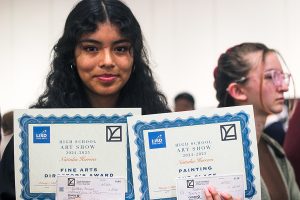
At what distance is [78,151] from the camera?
1247 mm

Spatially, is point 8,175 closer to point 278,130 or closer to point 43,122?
point 43,122

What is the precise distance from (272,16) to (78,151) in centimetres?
286

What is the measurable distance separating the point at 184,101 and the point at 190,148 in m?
2.62

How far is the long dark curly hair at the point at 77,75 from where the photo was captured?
138 centimetres

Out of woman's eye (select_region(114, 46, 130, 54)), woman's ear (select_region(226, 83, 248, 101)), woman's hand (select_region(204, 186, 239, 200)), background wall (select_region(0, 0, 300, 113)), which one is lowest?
woman's hand (select_region(204, 186, 239, 200))

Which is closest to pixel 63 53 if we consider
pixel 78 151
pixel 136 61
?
pixel 136 61

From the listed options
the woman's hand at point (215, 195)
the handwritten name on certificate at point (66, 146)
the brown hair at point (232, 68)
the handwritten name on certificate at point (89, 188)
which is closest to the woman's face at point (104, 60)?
the handwritten name on certificate at point (66, 146)

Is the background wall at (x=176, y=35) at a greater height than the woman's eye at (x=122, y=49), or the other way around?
the background wall at (x=176, y=35)

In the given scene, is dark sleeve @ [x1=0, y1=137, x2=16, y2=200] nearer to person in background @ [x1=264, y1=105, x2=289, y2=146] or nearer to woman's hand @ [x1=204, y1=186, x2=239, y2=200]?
woman's hand @ [x1=204, y1=186, x2=239, y2=200]

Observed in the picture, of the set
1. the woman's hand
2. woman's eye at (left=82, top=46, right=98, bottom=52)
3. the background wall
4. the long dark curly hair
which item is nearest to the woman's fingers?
the woman's hand

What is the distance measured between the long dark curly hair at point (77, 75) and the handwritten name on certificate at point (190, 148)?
26 centimetres

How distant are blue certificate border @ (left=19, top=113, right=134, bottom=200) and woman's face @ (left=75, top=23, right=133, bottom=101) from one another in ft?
0.41

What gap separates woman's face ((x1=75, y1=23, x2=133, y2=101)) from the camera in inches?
52.0

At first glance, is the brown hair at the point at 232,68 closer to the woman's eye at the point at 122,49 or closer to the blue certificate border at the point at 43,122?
the woman's eye at the point at 122,49
